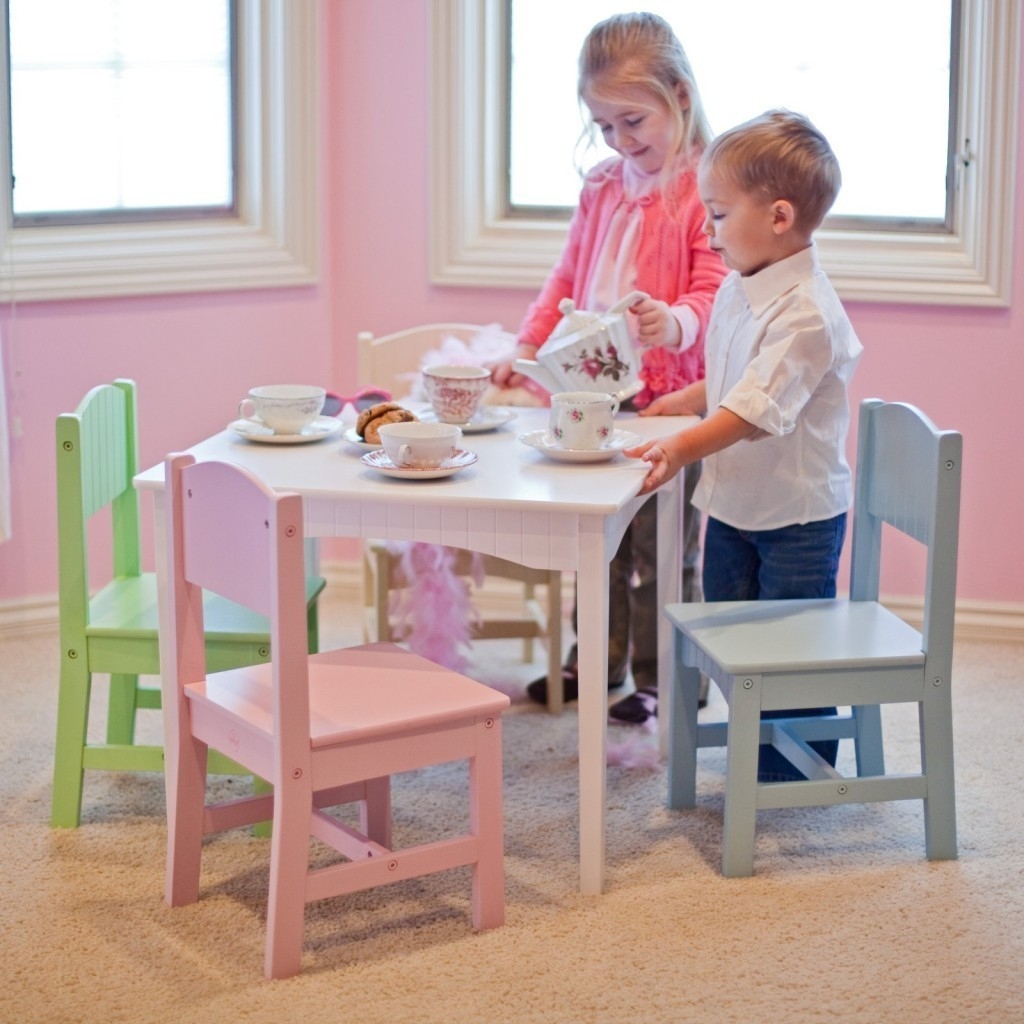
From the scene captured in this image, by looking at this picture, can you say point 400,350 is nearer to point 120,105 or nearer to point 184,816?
point 120,105

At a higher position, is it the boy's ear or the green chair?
the boy's ear

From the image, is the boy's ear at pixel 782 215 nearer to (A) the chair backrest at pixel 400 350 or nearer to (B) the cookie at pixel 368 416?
(B) the cookie at pixel 368 416

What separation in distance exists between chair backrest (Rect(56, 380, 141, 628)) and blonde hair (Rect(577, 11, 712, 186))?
966 mm

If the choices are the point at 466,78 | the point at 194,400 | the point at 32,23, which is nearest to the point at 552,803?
the point at 194,400

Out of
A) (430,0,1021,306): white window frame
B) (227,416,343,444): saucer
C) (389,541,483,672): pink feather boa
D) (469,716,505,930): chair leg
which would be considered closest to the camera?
→ (469,716,505,930): chair leg

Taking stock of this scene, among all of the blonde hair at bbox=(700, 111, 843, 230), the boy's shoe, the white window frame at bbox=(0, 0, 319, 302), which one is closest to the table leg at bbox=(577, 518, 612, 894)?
the blonde hair at bbox=(700, 111, 843, 230)

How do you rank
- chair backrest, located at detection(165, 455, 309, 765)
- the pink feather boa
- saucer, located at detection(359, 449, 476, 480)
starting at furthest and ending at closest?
the pink feather boa
saucer, located at detection(359, 449, 476, 480)
chair backrest, located at detection(165, 455, 309, 765)

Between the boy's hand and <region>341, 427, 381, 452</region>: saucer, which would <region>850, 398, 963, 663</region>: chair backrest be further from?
<region>341, 427, 381, 452</region>: saucer

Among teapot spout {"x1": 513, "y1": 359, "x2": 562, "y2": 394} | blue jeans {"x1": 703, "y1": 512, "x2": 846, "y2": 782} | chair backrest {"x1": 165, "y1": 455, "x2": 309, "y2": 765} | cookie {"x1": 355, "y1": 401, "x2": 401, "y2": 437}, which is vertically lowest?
blue jeans {"x1": 703, "y1": 512, "x2": 846, "y2": 782}

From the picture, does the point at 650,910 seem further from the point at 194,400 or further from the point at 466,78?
the point at 466,78

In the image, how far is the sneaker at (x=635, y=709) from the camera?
9.89 feet

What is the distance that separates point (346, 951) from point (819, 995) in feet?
2.08

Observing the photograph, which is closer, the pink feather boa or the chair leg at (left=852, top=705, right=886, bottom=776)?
the chair leg at (left=852, top=705, right=886, bottom=776)

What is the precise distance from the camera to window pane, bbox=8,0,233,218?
3.42 meters
